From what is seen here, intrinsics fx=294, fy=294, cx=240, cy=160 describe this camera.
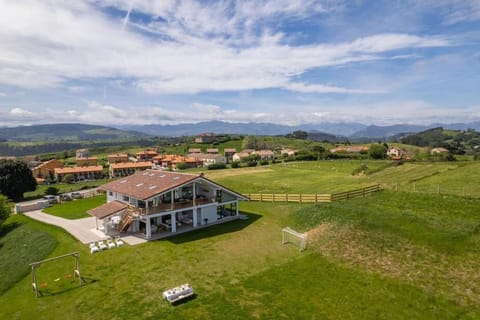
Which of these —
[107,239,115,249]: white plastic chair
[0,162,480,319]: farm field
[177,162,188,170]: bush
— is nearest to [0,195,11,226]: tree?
[0,162,480,319]: farm field

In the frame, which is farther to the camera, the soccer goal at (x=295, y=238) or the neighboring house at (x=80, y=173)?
the neighboring house at (x=80, y=173)

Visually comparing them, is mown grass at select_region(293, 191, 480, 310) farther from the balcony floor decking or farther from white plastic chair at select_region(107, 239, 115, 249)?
white plastic chair at select_region(107, 239, 115, 249)

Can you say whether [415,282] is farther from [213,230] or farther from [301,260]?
[213,230]

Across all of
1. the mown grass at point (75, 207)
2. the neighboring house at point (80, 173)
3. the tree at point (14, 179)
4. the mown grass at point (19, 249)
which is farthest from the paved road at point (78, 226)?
the neighboring house at point (80, 173)

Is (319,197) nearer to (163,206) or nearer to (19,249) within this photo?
(163,206)

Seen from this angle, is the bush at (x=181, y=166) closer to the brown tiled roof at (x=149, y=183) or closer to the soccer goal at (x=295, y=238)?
the brown tiled roof at (x=149, y=183)

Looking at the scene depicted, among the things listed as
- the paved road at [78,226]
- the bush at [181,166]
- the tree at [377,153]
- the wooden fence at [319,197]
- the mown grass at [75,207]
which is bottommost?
the bush at [181,166]

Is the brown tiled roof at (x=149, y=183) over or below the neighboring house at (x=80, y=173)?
over

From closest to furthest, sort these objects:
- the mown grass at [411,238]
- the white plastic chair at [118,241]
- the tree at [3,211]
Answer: the mown grass at [411,238], the white plastic chair at [118,241], the tree at [3,211]
